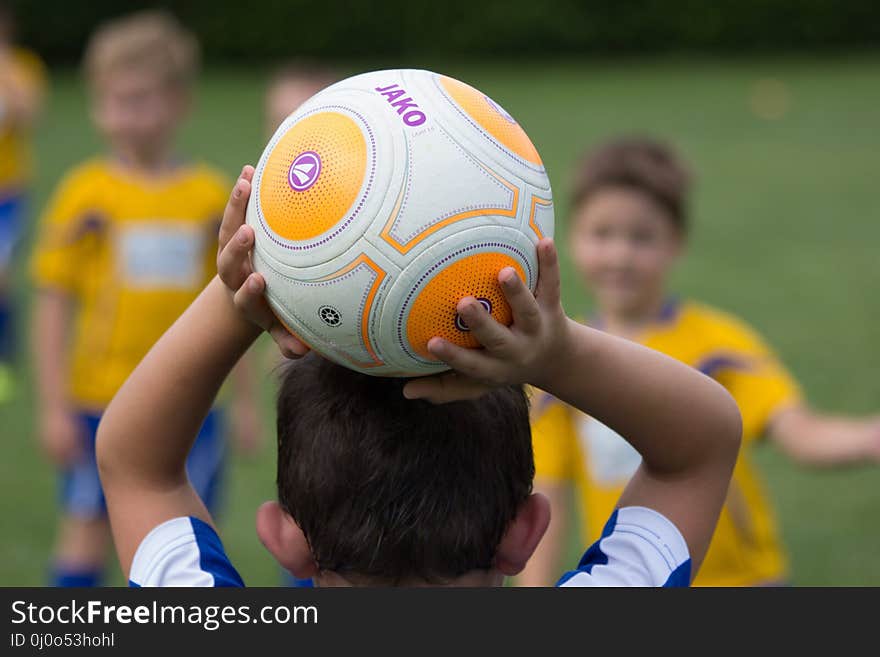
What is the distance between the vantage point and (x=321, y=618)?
179 cm

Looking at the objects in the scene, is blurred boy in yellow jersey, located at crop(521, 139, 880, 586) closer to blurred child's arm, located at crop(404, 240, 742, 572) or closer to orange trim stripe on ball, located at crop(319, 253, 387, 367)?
blurred child's arm, located at crop(404, 240, 742, 572)

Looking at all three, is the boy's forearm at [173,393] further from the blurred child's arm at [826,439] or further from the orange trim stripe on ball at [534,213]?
the blurred child's arm at [826,439]

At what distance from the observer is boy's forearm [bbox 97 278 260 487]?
6.32 ft

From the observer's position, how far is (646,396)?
190 cm

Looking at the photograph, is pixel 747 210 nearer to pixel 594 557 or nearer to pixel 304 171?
pixel 594 557

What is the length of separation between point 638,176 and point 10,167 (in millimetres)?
5985

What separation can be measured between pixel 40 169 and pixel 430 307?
14.4 metres

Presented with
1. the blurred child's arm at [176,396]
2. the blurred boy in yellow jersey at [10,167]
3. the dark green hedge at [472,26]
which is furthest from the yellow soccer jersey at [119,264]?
the dark green hedge at [472,26]

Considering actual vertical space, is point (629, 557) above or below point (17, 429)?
below

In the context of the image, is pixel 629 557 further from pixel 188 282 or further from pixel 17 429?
pixel 17 429

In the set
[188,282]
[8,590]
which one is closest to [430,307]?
[8,590]

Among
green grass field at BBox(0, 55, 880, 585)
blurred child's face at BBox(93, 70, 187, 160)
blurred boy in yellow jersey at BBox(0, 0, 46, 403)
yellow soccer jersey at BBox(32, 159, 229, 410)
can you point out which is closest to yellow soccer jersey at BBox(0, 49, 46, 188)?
blurred boy in yellow jersey at BBox(0, 0, 46, 403)

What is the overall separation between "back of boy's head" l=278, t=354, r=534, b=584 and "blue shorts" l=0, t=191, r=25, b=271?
695 centimetres

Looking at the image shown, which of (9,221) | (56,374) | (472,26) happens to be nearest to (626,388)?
(56,374)
